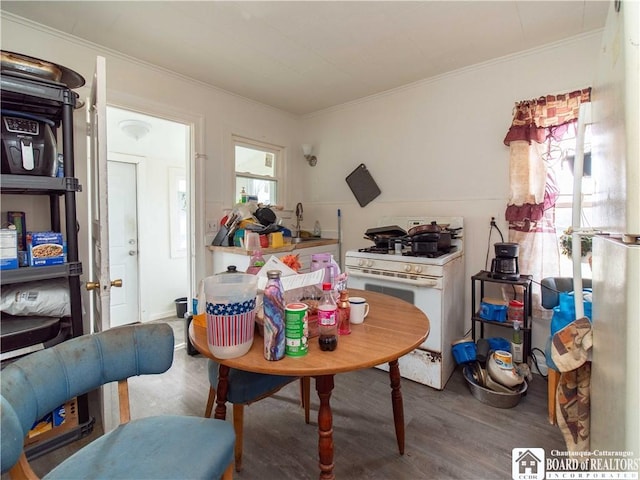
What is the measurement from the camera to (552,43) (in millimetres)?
2193

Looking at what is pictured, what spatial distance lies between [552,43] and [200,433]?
3.18 meters

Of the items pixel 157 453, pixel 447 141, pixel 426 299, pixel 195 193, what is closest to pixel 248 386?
pixel 157 453

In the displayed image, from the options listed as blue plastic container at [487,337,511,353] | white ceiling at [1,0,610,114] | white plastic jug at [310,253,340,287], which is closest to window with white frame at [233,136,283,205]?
white ceiling at [1,0,610,114]

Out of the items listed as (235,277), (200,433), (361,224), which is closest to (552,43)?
(361,224)

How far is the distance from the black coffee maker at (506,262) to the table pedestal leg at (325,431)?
1749 mm

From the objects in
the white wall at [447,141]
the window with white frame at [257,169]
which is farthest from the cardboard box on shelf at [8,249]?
the white wall at [447,141]

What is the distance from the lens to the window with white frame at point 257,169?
3.28 m

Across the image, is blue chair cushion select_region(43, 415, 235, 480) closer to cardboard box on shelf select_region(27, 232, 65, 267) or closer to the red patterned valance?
cardboard box on shelf select_region(27, 232, 65, 267)

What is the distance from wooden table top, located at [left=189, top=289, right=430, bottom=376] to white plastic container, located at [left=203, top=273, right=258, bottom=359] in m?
0.03

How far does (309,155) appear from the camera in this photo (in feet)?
12.1

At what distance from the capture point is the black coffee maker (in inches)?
85.3

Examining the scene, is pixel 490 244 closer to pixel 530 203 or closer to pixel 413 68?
pixel 530 203

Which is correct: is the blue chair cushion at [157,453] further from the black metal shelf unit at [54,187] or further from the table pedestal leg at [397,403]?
the black metal shelf unit at [54,187]

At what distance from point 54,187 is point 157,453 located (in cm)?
137
